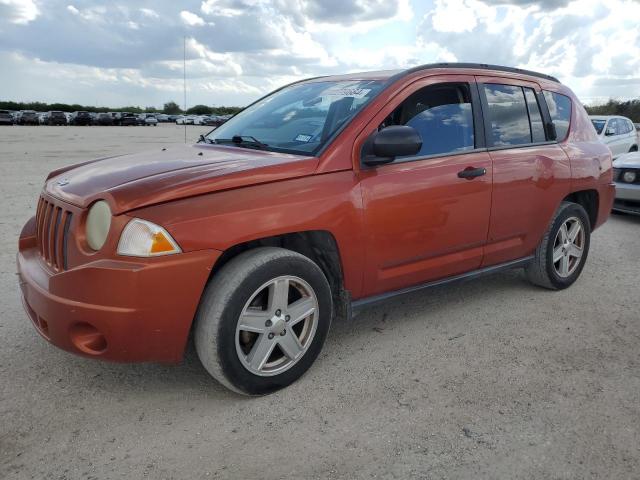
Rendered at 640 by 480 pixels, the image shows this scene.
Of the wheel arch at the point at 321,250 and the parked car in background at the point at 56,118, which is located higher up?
the parked car in background at the point at 56,118

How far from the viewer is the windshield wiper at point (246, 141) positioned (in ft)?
11.4

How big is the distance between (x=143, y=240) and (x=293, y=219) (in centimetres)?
76

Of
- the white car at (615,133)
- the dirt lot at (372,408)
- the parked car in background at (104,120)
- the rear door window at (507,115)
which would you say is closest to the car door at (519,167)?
the rear door window at (507,115)

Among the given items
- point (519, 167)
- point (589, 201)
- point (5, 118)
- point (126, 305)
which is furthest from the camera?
point (5, 118)

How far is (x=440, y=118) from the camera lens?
364 centimetres

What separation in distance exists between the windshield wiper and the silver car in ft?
21.3

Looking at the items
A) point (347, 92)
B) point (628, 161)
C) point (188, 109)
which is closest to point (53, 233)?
point (347, 92)

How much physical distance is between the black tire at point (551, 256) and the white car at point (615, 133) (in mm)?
9190

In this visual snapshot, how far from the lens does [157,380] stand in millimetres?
3105

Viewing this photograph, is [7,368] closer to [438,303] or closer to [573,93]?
[438,303]

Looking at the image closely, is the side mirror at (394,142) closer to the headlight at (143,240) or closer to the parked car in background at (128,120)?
the headlight at (143,240)

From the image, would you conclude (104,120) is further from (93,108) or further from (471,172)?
(471,172)

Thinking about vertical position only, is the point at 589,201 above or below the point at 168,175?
below

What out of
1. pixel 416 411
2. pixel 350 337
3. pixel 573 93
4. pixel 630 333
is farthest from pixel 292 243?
pixel 573 93
